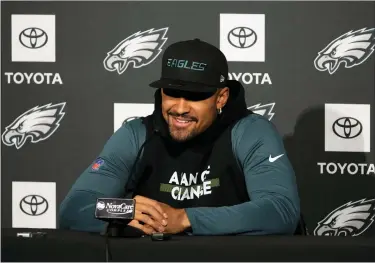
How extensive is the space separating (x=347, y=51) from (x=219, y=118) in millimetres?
822

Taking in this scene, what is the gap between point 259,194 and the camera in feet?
5.21

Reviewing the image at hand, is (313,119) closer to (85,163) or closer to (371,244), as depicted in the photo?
(85,163)

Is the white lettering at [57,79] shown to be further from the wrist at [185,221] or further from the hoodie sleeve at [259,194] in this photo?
the wrist at [185,221]

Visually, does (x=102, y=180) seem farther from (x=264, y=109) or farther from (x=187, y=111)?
(x=264, y=109)

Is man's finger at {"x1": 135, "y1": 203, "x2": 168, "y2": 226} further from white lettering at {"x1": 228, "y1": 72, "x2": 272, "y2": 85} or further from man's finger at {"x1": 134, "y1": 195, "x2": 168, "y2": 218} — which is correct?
white lettering at {"x1": 228, "y1": 72, "x2": 272, "y2": 85}

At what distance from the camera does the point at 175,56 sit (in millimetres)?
1711

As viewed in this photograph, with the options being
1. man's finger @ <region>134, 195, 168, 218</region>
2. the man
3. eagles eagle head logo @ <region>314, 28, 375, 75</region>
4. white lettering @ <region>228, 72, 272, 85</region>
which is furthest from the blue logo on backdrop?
eagles eagle head logo @ <region>314, 28, 375, 75</region>

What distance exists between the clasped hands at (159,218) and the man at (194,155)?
4.8 inches

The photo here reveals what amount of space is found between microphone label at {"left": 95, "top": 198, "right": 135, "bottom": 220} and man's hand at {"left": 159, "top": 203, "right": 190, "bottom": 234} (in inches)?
8.2

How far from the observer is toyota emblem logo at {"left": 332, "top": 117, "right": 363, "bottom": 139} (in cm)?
246

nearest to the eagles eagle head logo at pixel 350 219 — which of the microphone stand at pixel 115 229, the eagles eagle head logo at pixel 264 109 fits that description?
the eagles eagle head logo at pixel 264 109

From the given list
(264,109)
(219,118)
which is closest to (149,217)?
(219,118)

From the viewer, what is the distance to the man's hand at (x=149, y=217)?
1.44 m

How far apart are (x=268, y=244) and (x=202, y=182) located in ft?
2.34
